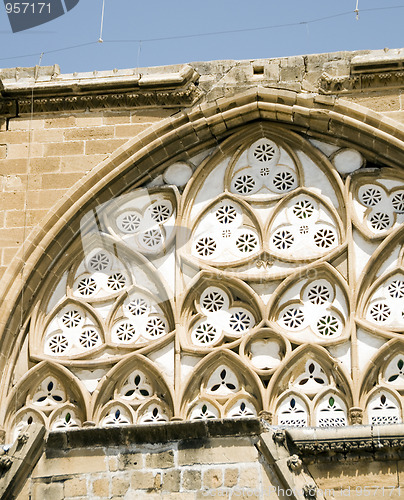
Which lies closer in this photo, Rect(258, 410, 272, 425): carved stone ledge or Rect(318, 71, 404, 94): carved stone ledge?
Rect(258, 410, 272, 425): carved stone ledge

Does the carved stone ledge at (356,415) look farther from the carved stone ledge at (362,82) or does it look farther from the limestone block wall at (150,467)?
the carved stone ledge at (362,82)

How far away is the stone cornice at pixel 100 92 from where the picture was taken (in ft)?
58.4

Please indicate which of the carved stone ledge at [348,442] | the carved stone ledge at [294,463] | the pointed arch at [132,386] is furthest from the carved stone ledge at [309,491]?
the pointed arch at [132,386]

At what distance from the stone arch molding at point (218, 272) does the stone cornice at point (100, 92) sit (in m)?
0.38

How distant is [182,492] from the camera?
13445mm

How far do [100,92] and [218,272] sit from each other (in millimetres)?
2760

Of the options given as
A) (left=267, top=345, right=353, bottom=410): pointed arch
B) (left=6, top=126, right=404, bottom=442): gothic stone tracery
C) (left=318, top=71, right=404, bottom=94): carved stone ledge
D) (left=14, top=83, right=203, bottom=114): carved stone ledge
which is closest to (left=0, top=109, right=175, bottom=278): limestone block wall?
(left=14, top=83, right=203, bottom=114): carved stone ledge

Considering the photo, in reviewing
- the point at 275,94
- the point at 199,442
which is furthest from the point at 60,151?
the point at 199,442

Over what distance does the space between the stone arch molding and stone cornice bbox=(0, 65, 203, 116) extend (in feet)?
1.24

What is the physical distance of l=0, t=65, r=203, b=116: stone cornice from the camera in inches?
701

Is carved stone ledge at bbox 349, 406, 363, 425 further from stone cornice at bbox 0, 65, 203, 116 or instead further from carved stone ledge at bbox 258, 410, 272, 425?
stone cornice at bbox 0, 65, 203, 116

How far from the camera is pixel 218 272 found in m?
16.9

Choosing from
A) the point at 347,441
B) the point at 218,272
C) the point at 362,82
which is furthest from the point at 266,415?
the point at 362,82

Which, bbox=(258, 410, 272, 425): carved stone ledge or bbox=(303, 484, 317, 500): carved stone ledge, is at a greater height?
bbox=(258, 410, 272, 425): carved stone ledge
